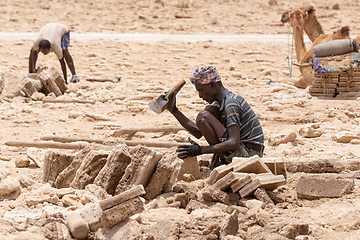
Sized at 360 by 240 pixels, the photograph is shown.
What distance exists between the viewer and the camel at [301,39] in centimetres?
944

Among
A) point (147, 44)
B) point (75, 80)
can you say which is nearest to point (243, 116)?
point (75, 80)

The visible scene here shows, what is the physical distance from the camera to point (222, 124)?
15.1ft

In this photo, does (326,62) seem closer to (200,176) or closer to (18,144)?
(200,176)

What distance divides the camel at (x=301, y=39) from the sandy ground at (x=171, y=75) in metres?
0.62

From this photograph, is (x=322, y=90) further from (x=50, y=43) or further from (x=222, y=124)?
(x=50, y=43)

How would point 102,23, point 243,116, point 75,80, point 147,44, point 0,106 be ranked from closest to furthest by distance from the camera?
1. point 243,116
2. point 0,106
3. point 75,80
4. point 147,44
5. point 102,23

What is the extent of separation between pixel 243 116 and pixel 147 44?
9520 millimetres

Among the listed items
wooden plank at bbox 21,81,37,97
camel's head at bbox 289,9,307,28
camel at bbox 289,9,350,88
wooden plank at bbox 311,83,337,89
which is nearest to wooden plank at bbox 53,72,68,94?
wooden plank at bbox 21,81,37,97

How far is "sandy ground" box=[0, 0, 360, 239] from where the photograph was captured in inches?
222

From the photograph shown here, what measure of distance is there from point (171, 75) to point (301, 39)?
293cm

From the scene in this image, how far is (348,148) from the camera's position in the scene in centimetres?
577

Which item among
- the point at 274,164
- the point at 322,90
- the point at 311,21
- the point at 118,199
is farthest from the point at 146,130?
the point at 311,21

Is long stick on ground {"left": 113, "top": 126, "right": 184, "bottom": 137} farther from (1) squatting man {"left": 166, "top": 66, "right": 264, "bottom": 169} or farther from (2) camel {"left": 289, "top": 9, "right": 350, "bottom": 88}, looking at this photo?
(2) camel {"left": 289, "top": 9, "right": 350, "bottom": 88}

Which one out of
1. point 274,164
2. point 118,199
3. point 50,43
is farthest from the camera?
point 50,43
